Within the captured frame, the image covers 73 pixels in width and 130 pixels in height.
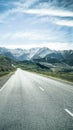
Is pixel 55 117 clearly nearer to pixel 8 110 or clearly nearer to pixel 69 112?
pixel 69 112

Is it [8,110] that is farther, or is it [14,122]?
[8,110]

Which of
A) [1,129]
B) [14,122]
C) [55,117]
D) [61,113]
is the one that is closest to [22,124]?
[14,122]

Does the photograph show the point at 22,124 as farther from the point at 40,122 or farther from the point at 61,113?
the point at 61,113

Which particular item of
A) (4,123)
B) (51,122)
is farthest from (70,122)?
(4,123)

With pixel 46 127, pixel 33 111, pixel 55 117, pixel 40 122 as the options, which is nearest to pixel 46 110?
pixel 33 111

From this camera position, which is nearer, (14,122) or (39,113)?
(14,122)

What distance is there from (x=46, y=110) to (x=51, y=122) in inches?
93.6

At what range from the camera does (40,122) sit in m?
8.48

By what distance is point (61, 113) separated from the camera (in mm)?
10023

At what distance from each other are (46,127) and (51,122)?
2.34 ft

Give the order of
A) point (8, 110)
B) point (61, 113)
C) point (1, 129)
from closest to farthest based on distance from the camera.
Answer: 1. point (1, 129)
2. point (61, 113)
3. point (8, 110)

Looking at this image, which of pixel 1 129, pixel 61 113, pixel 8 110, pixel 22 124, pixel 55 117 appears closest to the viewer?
pixel 1 129

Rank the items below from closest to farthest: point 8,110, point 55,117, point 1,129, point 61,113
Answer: point 1,129
point 55,117
point 61,113
point 8,110

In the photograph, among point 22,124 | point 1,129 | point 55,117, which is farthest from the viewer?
point 55,117
